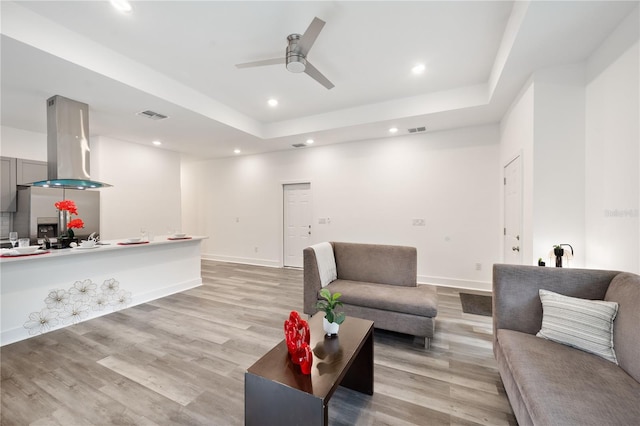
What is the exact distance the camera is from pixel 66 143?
3264 mm

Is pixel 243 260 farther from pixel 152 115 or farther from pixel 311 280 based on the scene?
pixel 311 280

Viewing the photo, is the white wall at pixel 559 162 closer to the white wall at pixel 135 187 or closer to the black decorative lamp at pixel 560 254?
the black decorative lamp at pixel 560 254

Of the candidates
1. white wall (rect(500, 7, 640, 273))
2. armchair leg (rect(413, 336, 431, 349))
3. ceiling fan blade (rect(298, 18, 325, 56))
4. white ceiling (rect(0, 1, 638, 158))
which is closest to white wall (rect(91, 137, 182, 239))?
white ceiling (rect(0, 1, 638, 158))

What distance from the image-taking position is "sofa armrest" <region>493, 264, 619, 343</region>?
73.2 inches

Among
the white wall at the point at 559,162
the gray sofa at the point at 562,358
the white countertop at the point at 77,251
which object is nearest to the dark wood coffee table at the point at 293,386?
the gray sofa at the point at 562,358

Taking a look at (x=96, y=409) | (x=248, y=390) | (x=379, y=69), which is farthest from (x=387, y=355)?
(x=379, y=69)

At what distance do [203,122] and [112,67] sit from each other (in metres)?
1.42

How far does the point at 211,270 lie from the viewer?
5898 mm

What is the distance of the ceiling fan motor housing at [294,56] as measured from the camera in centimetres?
253

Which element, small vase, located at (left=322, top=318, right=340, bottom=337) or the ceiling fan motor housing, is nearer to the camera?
small vase, located at (left=322, top=318, right=340, bottom=337)

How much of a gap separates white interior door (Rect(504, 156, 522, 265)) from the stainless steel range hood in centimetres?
554

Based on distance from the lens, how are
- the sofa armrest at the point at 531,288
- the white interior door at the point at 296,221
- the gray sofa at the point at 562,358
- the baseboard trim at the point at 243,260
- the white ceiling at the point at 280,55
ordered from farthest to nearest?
1. the baseboard trim at the point at 243,260
2. the white interior door at the point at 296,221
3. the white ceiling at the point at 280,55
4. the sofa armrest at the point at 531,288
5. the gray sofa at the point at 562,358

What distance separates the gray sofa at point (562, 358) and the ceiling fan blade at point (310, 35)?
2.46 metres

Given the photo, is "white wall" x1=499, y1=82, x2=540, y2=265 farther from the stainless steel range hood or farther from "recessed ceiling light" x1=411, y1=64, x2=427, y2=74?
the stainless steel range hood
